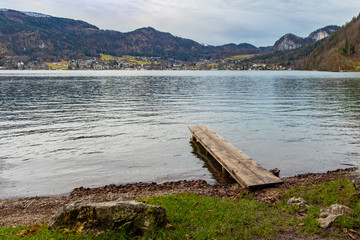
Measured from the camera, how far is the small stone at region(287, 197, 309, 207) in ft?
33.4

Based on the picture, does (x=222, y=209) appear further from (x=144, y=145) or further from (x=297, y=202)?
(x=144, y=145)

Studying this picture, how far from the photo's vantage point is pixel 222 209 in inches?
396

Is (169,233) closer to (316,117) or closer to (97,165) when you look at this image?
(97,165)

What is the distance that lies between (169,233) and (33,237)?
12.9 feet

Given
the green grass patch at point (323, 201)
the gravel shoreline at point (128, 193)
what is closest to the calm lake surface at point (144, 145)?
the gravel shoreline at point (128, 193)

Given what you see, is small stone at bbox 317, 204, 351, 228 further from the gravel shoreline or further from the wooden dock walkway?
the wooden dock walkway

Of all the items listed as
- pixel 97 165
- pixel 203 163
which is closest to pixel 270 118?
pixel 203 163

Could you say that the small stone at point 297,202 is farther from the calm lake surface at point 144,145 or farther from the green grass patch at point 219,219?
the calm lake surface at point 144,145

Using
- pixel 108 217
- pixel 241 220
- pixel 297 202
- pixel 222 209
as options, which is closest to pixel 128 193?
pixel 222 209

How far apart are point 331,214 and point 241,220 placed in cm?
291

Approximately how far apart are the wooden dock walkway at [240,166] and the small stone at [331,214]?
3514 millimetres

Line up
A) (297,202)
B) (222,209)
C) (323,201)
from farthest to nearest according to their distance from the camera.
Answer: (323,201)
(297,202)
(222,209)

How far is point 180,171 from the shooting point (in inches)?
680

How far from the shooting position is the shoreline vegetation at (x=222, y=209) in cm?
821
